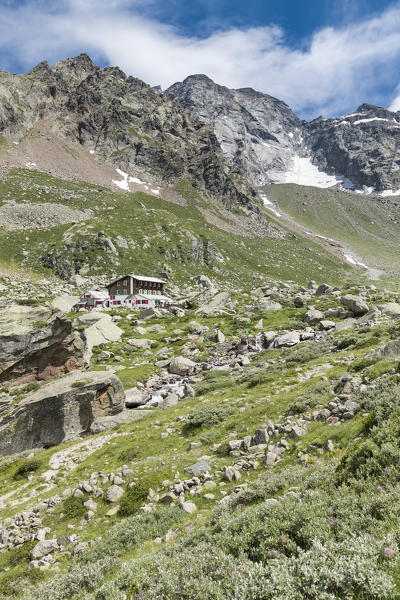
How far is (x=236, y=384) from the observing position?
2553 centimetres

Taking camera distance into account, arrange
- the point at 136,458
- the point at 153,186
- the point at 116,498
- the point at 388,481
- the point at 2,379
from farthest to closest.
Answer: the point at 153,186 → the point at 2,379 → the point at 136,458 → the point at 116,498 → the point at 388,481

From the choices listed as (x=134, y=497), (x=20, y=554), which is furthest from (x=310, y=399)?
(x=20, y=554)

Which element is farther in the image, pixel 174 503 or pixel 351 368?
pixel 351 368

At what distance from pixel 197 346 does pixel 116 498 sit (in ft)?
100

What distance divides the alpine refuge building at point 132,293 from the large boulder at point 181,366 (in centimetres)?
4529

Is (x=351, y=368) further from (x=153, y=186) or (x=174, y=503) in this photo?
(x=153, y=186)

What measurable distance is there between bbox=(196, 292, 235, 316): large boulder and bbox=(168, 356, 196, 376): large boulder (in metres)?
27.2

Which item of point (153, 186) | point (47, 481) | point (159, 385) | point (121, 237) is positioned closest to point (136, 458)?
point (47, 481)

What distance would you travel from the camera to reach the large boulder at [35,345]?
27.9m

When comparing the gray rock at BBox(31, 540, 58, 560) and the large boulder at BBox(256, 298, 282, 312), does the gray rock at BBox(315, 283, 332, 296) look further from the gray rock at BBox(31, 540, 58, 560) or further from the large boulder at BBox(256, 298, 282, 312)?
the gray rock at BBox(31, 540, 58, 560)

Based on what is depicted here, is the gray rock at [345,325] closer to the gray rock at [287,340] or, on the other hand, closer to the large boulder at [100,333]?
the gray rock at [287,340]

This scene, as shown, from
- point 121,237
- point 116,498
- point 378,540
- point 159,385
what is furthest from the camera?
point 121,237

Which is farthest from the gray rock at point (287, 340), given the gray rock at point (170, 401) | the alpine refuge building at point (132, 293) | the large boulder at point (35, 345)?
the alpine refuge building at point (132, 293)

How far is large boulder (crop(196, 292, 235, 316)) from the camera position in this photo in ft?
209
